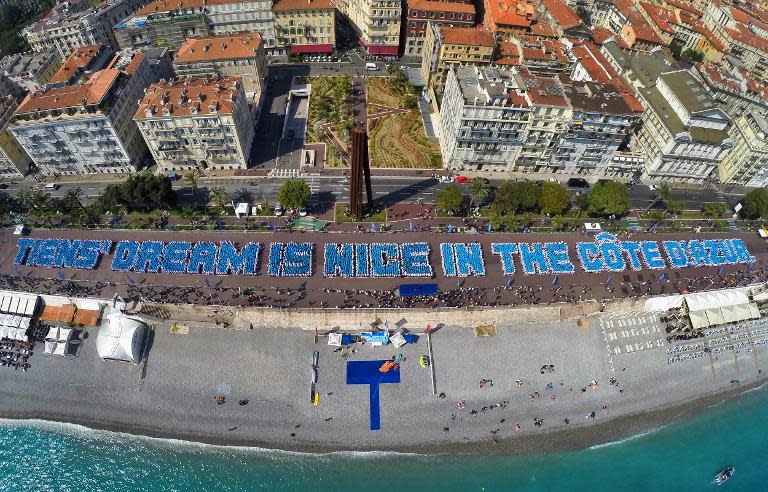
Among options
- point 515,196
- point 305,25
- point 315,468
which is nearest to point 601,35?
point 515,196

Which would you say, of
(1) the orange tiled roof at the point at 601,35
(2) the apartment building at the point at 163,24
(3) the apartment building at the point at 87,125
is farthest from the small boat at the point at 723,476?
(2) the apartment building at the point at 163,24

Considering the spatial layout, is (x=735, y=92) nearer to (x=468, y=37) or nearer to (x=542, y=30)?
(x=542, y=30)

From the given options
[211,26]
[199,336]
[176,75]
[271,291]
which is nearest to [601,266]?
[271,291]

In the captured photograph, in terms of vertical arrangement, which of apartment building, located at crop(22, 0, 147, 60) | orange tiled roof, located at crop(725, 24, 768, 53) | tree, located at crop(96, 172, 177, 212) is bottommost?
tree, located at crop(96, 172, 177, 212)

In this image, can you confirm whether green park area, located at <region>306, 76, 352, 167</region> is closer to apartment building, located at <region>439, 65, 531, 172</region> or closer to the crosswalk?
the crosswalk

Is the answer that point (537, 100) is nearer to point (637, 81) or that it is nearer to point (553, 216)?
point (553, 216)

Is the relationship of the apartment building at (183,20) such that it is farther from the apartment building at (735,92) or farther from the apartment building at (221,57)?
the apartment building at (735,92)

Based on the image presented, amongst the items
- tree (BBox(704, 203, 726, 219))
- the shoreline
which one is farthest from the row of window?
the shoreline
